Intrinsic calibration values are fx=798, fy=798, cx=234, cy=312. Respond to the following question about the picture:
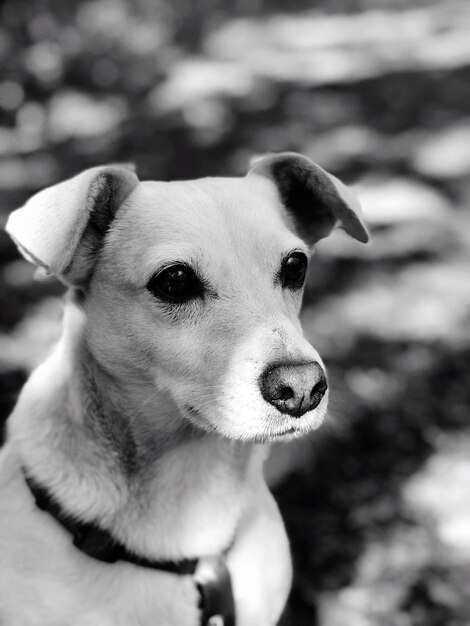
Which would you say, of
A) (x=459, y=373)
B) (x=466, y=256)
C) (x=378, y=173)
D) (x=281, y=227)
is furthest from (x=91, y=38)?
(x=281, y=227)

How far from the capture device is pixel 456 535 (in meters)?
3.57

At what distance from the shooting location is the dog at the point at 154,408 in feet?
7.45

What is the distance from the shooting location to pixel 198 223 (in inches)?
94.6

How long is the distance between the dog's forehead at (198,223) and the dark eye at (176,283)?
0.04m

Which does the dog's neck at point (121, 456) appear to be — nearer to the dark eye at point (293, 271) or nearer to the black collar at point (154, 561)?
the black collar at point (154, 561)

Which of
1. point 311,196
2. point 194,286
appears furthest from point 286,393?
point 311,196

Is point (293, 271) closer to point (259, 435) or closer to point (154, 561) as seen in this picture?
point (259, 435)

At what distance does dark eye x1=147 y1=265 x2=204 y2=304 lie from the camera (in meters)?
2.36

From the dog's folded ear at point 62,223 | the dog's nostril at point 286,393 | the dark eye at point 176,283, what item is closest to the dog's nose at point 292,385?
the dog's nostril at point 286,393

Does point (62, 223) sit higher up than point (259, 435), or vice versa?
point (62, 223)

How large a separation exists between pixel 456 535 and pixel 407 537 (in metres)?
0.22

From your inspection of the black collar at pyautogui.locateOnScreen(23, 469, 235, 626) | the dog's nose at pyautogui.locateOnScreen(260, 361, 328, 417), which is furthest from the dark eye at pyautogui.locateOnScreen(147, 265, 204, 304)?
the black collar at pyautogui.locateOnScreen(23, 469, 235, 626)

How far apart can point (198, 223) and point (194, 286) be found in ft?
0.63

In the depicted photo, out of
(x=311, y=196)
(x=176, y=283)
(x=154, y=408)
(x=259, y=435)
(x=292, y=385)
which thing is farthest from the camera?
(x=311, y=196)
